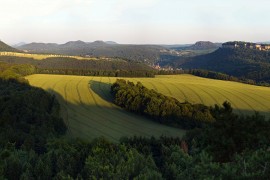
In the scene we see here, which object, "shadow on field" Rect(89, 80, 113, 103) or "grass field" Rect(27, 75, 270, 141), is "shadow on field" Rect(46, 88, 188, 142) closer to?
"grass field" Rect(27, 75, 270, 141)

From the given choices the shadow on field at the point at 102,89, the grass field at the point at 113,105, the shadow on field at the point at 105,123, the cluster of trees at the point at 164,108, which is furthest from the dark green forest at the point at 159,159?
the shadow on field at the point at 102,89

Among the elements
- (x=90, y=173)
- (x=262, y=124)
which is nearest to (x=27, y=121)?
(x=90, y=173)

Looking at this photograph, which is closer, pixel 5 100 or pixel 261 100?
pixel 5 100

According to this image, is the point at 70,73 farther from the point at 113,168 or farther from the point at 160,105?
the point at 113,168

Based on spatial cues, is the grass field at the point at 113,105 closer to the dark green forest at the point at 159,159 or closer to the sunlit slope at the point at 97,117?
the sunlit slope at the point at 97,117

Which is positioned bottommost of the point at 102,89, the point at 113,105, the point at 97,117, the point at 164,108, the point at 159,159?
the point at 113,105

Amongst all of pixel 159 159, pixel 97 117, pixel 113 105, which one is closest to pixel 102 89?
pixel 113 105

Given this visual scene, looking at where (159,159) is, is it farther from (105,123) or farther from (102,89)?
(102,89)
